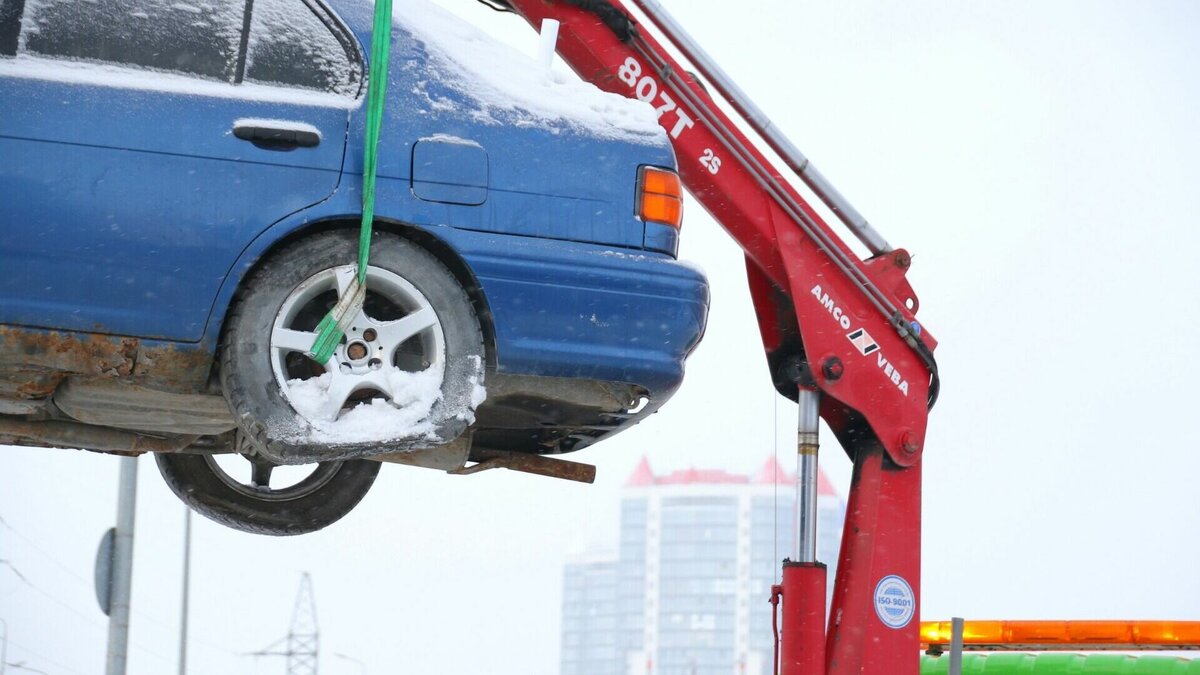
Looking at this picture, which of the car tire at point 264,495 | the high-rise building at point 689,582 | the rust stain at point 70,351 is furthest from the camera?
the high-rise building at point 689,582

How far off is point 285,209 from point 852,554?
10.2ft

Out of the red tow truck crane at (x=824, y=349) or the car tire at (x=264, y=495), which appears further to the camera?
the red tow truck crane at (x=824, y=349)

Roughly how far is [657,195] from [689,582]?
108m

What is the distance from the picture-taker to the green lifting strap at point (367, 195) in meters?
4.09

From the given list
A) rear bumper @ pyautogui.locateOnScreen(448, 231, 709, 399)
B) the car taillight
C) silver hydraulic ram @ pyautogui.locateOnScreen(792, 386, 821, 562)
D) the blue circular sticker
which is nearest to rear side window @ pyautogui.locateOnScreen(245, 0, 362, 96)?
rear bumper @ pyautogui.locateOnScreen(448, 231, 709, 399)

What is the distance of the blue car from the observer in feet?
13.0

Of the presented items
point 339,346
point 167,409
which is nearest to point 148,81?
point 339,346

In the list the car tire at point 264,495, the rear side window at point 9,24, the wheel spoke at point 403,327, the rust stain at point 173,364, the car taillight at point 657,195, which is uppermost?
the rear side window at point 9,24

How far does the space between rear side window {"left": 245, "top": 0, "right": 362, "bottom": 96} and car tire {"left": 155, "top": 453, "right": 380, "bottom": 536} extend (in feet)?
5.54

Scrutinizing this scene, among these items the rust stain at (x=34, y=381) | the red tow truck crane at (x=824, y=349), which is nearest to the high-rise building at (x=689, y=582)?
the red tow truck crane at (x=824, y=349)

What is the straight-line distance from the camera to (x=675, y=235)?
178 inches

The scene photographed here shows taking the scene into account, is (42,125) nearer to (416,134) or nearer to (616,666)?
(416,134)

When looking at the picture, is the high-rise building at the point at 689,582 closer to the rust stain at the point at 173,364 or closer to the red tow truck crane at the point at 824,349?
the red tow truck crane at the point at 824,349

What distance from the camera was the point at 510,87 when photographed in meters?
4.41
